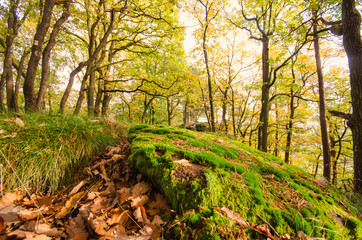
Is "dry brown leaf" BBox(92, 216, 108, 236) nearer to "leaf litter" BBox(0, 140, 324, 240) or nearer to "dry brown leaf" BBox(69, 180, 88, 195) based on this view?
"leaf litter" BBox(0, 140, 324, 240)

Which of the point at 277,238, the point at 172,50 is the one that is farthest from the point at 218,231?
the point at 172,50

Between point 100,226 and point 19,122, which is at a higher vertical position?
point 19,122

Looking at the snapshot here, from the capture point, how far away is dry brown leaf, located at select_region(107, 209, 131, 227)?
45.1 inches

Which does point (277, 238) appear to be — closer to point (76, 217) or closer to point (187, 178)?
point (187, 178)

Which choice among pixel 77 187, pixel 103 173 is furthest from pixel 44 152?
pixel 103 173

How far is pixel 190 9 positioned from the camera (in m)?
8.21

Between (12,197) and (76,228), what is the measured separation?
47.3 inches

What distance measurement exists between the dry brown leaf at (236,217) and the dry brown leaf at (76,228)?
1167 millimetres

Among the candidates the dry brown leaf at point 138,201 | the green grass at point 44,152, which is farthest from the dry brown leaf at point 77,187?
the dry brown leaf at point 138,201

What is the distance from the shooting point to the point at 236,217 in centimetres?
107

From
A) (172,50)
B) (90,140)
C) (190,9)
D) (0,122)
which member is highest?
(190,9)

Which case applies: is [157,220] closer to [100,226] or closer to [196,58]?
[100,226]

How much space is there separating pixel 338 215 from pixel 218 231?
1.54m

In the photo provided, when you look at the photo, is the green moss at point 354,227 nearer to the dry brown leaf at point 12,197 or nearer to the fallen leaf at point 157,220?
the fallen leaf at point 157,220
